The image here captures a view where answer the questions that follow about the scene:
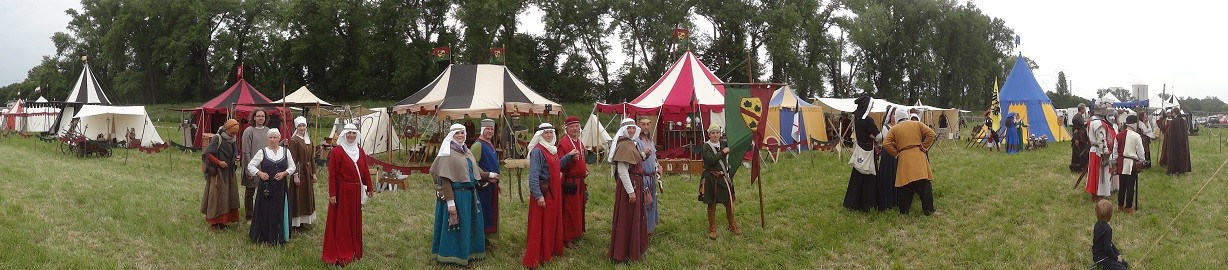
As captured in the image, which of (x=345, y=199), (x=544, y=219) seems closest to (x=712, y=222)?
(x=544, y=219)

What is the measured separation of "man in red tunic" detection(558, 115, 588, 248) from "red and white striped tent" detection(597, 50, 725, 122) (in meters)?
6.96

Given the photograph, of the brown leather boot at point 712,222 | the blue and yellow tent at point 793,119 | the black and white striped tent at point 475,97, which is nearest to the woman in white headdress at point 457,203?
the brown leather boot at point 712,222

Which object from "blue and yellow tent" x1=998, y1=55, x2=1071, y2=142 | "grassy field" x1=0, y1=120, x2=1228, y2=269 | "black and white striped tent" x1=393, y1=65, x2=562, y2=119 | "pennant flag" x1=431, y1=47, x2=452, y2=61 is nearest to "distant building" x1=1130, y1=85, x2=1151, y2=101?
"grassy field" x1=0, y1=120, x2=1228, y2=269

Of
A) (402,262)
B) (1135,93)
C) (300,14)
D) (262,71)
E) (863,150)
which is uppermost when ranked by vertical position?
(300,14)

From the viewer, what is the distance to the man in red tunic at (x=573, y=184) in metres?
5.52

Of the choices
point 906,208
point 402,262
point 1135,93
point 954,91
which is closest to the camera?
point 402,262

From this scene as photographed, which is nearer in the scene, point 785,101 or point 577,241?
point 577,241

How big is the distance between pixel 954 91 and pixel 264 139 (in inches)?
1522

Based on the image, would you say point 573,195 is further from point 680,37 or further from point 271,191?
point 680,37

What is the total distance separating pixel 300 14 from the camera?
31.9 meters

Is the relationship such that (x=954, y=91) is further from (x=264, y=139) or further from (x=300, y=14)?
(x=264, y=139)

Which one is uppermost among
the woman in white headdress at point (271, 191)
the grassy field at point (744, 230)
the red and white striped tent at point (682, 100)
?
the red and white striped tent at point (682, 100)

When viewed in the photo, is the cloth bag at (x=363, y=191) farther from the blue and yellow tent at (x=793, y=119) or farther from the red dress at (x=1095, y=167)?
the blue and yellow tent at (x=793, y=119)

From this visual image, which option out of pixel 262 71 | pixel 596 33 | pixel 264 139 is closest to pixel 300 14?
pixel 262 71
